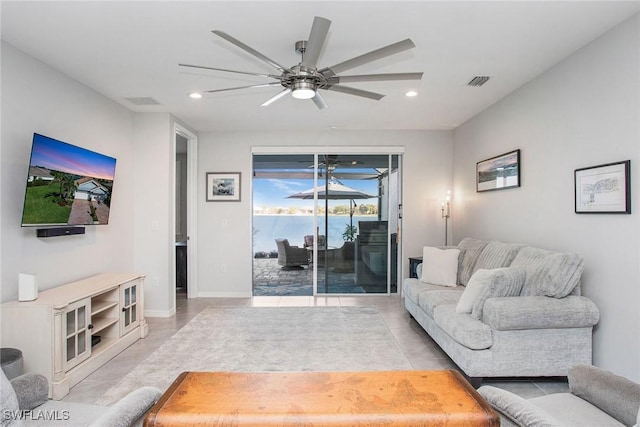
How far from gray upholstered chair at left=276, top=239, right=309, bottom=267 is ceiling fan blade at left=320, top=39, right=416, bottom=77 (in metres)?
3.85

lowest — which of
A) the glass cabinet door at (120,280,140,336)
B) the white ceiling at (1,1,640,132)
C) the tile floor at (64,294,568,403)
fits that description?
the tile floor at (64,294,568,403)

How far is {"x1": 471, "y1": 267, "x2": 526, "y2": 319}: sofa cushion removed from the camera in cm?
261

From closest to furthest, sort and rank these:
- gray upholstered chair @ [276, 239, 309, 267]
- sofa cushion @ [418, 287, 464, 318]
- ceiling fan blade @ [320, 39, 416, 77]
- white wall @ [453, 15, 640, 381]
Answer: ceiling fan blade @ [320, 39, 416, 77] < white wall @ [453, 15, 640, 381] < sofa cushion @ [418, 287, 464, 318] < gray upholstered chair @ [276, 239, 309, 267]

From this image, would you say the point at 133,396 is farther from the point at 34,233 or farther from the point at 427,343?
the point at 427,343

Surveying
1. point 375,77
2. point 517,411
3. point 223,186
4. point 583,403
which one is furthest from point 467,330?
point 223,186

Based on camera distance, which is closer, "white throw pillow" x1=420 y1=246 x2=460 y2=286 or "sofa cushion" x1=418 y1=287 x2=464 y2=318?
"sofa cushion" x1=418 y1=287 x2=464 y2=318

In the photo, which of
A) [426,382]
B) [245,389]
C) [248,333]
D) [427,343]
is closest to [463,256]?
[427,343]

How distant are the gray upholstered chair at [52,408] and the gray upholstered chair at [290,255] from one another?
4.33 metres

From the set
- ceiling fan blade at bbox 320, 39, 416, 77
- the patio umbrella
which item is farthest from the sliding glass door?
ceiling fan blade at bbox 320, 39, 416, 77

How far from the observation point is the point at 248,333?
3656 mm

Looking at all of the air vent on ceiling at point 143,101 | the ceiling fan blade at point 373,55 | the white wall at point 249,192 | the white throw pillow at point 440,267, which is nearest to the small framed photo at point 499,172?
the white throw pillow at point 440,267

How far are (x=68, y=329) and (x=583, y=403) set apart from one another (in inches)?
127

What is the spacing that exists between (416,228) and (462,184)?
967 millimetres

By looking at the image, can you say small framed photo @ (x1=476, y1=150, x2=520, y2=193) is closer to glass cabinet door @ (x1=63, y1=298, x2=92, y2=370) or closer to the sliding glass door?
the sliding glass door
